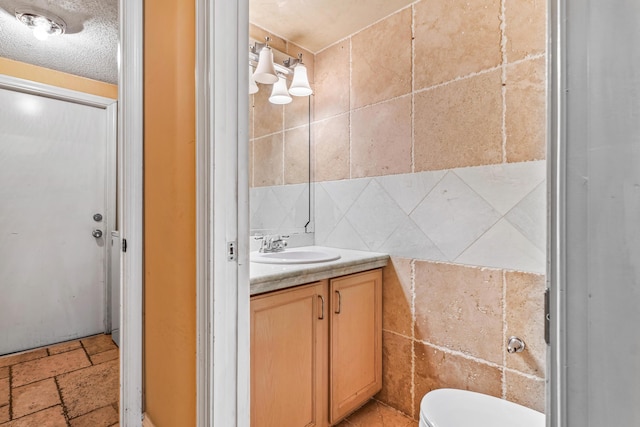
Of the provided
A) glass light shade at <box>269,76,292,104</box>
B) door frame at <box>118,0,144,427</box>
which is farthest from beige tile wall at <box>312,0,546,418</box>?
door frame at <box>118,0,144,427</box>

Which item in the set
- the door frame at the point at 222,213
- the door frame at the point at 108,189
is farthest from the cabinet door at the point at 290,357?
the door frame at the point at 108,189

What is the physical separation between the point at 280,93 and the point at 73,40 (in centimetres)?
154

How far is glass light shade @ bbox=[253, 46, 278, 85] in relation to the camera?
1.96 m

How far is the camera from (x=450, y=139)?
5.15 feet

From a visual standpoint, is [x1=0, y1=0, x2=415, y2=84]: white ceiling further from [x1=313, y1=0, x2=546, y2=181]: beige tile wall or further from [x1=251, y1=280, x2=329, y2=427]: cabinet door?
[x1=251, y1=280, x2=329, y2=427]: cabinet door

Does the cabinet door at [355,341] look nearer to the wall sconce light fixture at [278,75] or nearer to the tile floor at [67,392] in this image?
the tile floor at [67,392]

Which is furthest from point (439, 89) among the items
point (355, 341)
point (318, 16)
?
point (355, 341)

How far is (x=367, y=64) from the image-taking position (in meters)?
1.94

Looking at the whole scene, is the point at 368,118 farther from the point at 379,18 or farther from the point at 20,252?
the point at 20,252

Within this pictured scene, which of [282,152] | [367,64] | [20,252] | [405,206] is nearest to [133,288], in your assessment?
[282,152]

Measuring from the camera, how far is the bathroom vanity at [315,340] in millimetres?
1212

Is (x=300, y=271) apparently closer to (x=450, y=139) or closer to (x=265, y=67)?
(x=450, y=139)

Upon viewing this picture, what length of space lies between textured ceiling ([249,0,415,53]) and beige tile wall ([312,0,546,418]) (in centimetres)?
7

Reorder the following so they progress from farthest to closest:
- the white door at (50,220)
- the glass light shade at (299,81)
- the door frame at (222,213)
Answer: the white door at (50,220) < the glass light shade at (299,81) < the door frame at (222,213)
